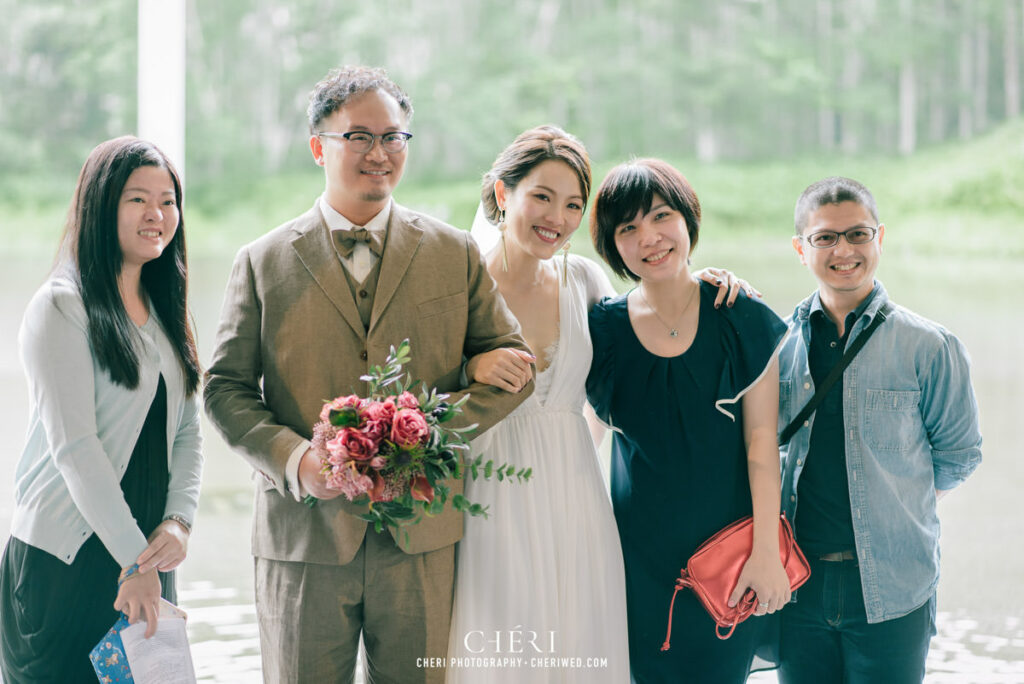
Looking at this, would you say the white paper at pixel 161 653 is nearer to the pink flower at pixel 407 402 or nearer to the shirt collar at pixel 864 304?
the pink flower at pixel 407 402

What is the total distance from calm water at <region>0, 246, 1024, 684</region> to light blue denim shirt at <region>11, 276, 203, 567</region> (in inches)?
67.4

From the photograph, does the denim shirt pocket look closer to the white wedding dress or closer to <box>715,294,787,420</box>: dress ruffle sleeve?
<box>715,294,787,420</box>: dress ruffle sleeve

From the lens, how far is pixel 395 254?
6.49 feet

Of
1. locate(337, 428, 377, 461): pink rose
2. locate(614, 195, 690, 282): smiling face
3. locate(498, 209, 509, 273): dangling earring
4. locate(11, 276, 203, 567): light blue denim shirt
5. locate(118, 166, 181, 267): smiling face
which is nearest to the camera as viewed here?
locate(337, 428, 377, 461): pink rose

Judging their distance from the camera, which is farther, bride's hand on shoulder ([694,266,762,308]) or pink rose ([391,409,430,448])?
bride's hand on shoulder ([694,266,762,308])

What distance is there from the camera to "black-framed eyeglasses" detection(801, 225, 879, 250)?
7.30 ft

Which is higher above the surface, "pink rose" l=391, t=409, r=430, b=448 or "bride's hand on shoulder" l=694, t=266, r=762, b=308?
"bride's hand on shoulder" l=694, t=266, r=762, b=308

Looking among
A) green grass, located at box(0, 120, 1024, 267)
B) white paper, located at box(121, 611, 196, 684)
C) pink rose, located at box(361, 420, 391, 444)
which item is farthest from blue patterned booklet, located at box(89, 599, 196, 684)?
green grass, located at box(0, 120, 1024, 267)

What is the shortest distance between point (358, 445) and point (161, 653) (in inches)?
28.3

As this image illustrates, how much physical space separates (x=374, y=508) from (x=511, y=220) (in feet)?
2.68

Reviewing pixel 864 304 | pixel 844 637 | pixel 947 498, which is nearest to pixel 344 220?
pixel 864 304

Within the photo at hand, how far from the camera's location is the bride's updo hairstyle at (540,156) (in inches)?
86.9

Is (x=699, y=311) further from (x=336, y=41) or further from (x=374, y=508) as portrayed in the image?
(x=336, y=41)

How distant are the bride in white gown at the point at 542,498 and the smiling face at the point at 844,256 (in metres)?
0.58
